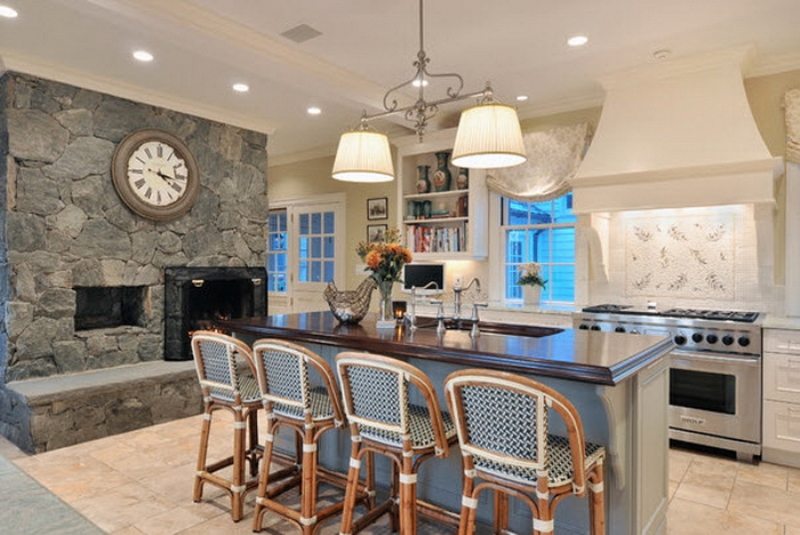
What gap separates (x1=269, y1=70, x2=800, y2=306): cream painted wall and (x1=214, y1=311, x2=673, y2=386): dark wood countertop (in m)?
2.35

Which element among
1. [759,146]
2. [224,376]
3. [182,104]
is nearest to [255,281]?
[182,104]

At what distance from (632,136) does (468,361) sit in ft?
9.14

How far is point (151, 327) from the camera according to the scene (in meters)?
4.58

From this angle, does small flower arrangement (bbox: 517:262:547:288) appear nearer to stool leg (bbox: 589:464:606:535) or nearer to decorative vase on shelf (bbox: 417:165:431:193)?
decorative vase on shelf (bbox: 417:165:431:193)

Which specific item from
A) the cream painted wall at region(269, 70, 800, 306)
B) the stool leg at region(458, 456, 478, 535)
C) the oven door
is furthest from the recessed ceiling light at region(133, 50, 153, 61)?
the oven door

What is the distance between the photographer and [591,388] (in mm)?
1983

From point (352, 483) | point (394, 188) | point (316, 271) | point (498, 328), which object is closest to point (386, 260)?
point (498, 328)

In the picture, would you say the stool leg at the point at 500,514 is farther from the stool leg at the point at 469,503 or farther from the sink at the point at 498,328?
the sink at the point at 498,328

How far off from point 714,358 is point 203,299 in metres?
4.35

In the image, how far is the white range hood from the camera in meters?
3.40

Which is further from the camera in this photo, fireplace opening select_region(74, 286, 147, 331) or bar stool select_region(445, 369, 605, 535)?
fireplace opening select_region(74, 286, 147, 331)

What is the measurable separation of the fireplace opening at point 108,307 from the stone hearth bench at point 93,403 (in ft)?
1.55

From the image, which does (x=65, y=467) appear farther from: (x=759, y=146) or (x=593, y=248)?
(x=759, y=146)

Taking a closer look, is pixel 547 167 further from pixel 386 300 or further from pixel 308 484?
pixel 308 484
